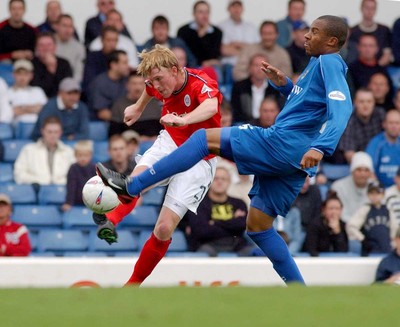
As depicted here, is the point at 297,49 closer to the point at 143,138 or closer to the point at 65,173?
the point at 143,138

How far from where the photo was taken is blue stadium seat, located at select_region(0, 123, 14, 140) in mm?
14320

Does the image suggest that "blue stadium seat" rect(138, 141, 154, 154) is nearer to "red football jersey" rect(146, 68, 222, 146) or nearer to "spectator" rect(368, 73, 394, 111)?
"spectator" rect(368, 73, 394, 111)

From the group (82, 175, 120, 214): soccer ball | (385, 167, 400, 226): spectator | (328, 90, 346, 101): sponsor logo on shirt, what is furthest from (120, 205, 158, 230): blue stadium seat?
(328, 90, 346, 101): sponsor logo on shirt

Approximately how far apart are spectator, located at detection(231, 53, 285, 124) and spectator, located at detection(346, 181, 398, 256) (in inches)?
74.9

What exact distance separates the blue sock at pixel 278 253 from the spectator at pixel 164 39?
636 centimetres

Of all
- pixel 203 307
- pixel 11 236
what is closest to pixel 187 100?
pixel 203 307

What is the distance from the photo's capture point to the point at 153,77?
905 cm

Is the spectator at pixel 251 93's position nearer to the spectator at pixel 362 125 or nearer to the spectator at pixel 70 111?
the spectator at pixel 362 125

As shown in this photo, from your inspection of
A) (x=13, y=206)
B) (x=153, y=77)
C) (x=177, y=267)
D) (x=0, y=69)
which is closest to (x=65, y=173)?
(x=13, y=206)

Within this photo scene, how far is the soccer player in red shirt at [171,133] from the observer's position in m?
9.03

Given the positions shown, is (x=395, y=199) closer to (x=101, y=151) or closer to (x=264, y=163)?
(x=101, y=151)

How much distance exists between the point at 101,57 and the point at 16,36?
1071mm

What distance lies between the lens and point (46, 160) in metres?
13.7

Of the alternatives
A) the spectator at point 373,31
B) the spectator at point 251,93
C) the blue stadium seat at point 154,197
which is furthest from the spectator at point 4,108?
the spectator at point 373,31
